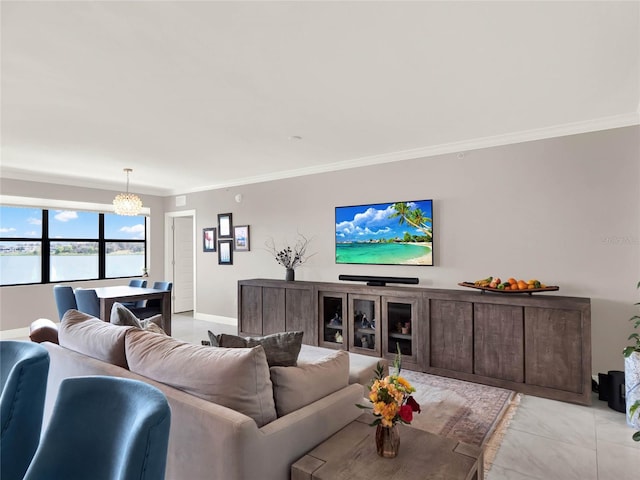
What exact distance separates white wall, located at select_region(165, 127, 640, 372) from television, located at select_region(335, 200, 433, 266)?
107 millimetres

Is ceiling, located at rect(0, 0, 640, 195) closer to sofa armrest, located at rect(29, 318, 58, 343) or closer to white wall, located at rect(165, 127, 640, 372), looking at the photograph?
white wall, located at rect(165, 127, 640, 372)

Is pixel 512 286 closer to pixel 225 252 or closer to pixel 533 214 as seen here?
pixel 533 214

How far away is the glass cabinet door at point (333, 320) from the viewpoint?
455 centimetres

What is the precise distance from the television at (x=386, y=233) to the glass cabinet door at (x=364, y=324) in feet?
1.94

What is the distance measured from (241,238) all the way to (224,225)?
1.61ft

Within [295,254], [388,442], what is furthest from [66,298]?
[388,442]

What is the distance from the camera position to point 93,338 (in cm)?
212

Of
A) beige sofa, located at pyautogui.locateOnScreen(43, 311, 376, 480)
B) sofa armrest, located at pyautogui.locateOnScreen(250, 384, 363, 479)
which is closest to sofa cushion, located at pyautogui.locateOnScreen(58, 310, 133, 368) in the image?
beige sofa, located at pyautogui.locateOnScreen(43, 311, 376, 480)

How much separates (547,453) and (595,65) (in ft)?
8.39

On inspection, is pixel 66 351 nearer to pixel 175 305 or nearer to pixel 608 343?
pixel 608 343

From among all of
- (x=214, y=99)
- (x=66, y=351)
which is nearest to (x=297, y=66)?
(x=214, y=99)

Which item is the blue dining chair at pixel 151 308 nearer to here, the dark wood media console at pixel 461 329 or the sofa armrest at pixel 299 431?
the dark wood media console at pixel 461 329

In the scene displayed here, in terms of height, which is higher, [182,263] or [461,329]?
[182,263]

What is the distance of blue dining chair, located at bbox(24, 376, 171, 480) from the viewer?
92cm
